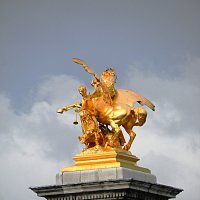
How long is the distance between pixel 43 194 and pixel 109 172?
2180 mm

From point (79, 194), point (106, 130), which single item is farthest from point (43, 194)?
point (106, 130)

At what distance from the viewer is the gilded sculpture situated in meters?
26.5

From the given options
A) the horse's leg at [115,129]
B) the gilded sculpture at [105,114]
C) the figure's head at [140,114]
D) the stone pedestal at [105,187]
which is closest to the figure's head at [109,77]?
the gilded sculpture at [105,114]

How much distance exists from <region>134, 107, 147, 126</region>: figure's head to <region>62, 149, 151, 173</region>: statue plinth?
1.21 meters

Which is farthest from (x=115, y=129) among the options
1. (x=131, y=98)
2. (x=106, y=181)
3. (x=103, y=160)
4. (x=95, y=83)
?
(x=106, y=181)

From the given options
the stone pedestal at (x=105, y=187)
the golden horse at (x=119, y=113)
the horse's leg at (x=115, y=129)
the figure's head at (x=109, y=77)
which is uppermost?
the figure's head at (x=109, y=77)

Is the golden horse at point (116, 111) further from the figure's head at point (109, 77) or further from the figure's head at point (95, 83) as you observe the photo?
the figure's head at point (109, 77)

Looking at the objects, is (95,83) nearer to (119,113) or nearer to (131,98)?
(119,113)

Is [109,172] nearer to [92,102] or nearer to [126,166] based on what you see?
[126,166]

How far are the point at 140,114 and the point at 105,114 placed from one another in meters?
1.12

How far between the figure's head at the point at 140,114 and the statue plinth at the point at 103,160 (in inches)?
47.6

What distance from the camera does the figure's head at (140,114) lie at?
27.0 meters

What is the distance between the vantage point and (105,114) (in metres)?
26.8

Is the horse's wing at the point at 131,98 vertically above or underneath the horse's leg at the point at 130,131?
above
